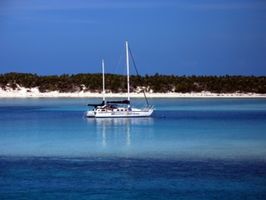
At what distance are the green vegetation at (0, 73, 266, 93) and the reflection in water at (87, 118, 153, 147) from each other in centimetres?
4729

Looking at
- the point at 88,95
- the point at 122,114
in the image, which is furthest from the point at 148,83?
the point at 122,114

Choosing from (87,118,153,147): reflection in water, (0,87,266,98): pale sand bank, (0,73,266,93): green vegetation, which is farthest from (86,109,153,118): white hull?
(0,73,266,93): green vegetation

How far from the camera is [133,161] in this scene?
24.7m

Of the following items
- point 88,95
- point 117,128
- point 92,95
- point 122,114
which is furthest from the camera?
point 88,95

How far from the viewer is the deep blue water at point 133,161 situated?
19.7 m

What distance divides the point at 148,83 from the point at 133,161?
7217 cm

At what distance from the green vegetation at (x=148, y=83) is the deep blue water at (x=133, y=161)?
54838 millimetres

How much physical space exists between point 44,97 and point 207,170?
76.1 meters

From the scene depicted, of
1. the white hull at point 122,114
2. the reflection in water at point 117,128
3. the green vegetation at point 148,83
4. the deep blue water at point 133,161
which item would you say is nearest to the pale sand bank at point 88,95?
the green vegetation at point 148,83

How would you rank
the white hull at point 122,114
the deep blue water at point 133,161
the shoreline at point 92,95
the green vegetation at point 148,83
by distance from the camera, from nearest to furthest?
the deep blue water at point 133,161 → the white hull at point 122,114 → the shoreline at point 92,95 → the green vegetation at point 148,83

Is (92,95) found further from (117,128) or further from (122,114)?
(117,128)

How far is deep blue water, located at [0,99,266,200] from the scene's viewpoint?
64.6 feet

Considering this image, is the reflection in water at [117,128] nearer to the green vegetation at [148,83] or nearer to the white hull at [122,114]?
the white hull at [122,114]

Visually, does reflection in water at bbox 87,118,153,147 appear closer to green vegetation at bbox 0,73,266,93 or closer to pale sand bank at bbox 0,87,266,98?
pale sand bank at bbox 0,87,266,98
